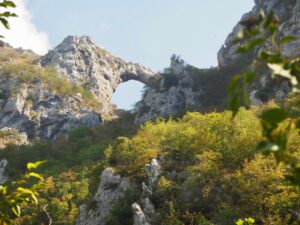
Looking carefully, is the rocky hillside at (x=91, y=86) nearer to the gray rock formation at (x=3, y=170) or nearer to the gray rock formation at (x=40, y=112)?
the gray rock formation at (x=40, y=112)

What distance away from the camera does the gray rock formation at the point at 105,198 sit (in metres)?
28.1

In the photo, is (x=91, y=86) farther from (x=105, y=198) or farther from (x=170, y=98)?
(x=105, y=198)

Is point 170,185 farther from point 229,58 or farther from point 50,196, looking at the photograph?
point 229,58

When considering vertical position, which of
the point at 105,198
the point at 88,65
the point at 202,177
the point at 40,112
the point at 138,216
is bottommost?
the point at 138,216

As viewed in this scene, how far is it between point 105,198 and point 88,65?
71.8 metres

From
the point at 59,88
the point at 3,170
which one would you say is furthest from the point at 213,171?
the point at 59,88

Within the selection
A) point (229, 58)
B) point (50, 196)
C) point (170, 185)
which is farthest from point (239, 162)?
point (229, 58)

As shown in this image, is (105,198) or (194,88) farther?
(194,88)

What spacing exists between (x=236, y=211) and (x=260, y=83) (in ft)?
110

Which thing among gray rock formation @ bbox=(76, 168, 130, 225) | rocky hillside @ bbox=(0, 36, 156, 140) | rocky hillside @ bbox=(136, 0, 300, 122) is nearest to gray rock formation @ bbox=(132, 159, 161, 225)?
gray rock formation @ bbox=(76, 168, 130, 225)

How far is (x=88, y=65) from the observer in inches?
3871

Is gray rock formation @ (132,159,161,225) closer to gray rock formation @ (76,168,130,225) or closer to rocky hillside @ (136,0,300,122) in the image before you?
gray rock formation @ (76,168,130,225)

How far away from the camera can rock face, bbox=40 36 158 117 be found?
94.9 metres

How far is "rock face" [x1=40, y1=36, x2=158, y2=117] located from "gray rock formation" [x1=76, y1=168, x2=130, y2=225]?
195 ft
